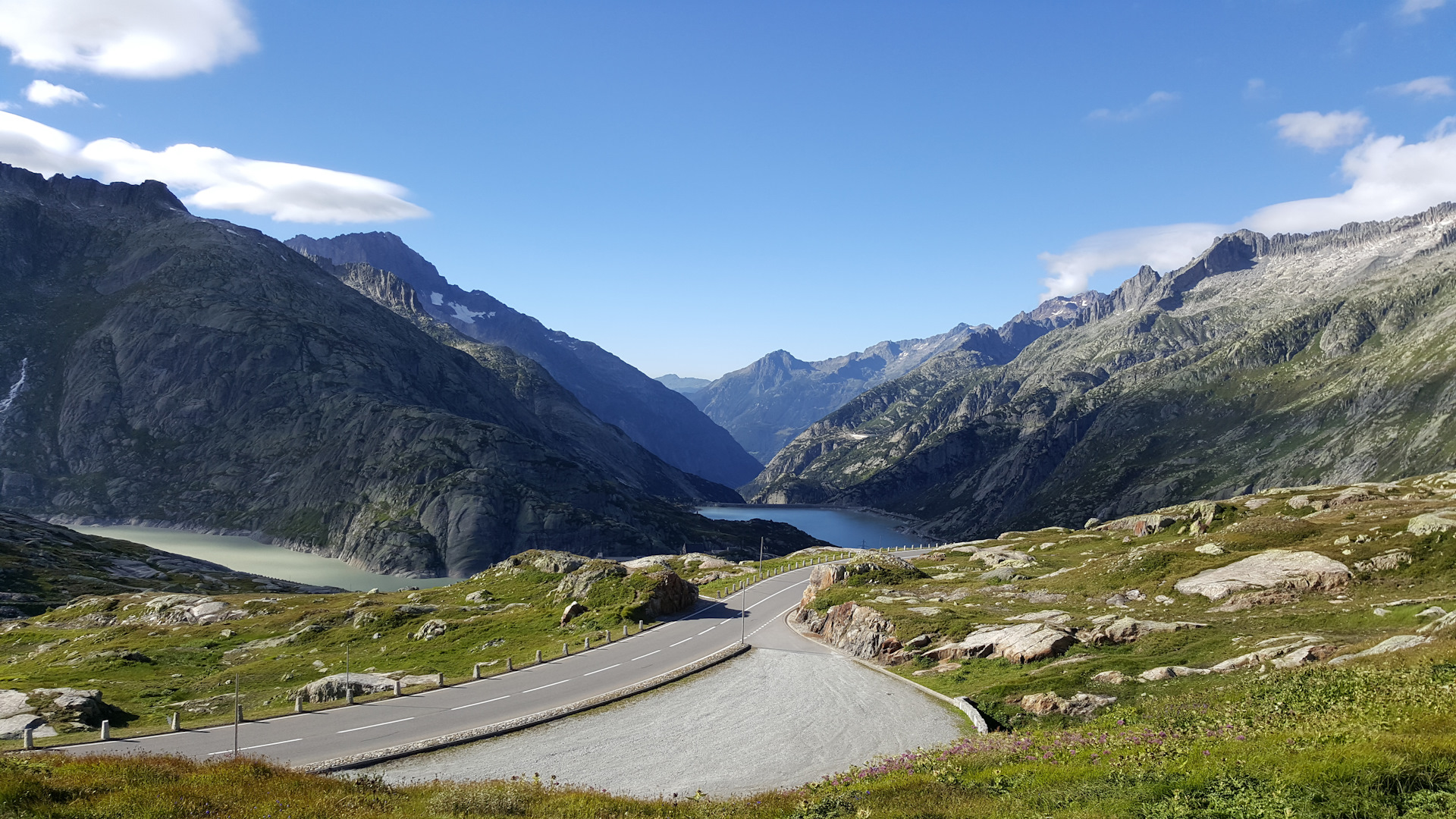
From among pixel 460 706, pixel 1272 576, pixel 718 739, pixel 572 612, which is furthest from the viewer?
pixel 572 612

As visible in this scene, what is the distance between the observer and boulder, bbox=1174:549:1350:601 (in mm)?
48156

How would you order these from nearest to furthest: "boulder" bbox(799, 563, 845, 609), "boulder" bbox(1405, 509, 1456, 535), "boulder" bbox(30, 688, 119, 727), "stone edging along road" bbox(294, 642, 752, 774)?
"stone edging along road" bbox(294, 642, 752, 774) → "boulder" bbox(30, 688, 119, 727) → "boulder" bbox(1405, 509, 1456, 535) → "boulder" bbox(799, 563, 845, 609)

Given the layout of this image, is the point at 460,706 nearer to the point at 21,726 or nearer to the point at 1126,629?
the point at 21,726

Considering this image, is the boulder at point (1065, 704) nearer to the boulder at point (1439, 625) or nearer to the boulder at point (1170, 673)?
the boulder at point (1170, 673)

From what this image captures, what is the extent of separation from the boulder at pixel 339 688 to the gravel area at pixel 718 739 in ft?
42.5

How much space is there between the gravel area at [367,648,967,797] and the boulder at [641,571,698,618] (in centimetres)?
1859

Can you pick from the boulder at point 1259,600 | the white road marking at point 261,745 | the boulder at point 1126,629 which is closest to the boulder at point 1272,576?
the boulder at point 1259,600

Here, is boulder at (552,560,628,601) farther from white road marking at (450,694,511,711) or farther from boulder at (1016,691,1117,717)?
boulder at (1016,691,1117,717)

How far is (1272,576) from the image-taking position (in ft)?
166

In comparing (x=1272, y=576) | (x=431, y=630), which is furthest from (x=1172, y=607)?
(x=431, y=630)

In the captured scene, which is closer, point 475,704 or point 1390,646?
point 1390,646

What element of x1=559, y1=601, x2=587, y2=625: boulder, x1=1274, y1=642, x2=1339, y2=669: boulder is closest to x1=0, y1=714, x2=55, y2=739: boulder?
x1=559, y1=601, x2=587, y2=625: boulder

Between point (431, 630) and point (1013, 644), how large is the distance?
45505 mm

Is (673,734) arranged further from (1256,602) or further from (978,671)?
(1256,602)
